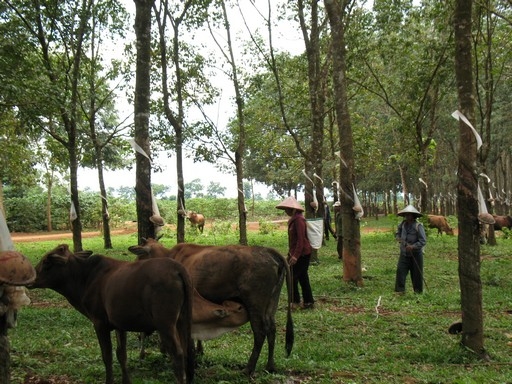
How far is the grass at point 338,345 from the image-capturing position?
6.19 meters

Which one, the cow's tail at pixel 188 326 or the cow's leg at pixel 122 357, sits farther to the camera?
the cow's leg at pixel 122 357

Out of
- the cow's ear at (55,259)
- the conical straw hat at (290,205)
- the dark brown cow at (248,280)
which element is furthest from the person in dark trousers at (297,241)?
the cow's ear at (55,259)

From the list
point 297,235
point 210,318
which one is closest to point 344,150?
point 297,235

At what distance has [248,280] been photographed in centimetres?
662

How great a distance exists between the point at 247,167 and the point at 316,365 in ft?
162

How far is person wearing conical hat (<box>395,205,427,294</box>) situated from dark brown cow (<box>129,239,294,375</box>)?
5208 mm

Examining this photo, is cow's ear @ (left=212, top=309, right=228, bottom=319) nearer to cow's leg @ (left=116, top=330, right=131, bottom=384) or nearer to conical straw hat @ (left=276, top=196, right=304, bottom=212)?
cow's leg @ (left=116, top=330, right=131, bottom=384)

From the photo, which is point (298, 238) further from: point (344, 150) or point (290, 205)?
point (344, 150)

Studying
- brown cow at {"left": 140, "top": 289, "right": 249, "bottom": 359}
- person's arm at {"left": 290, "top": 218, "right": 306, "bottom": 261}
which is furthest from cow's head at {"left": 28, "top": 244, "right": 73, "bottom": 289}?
person's arm at {"left": 290, "top": 218, "right": 306, "bottom": 261}

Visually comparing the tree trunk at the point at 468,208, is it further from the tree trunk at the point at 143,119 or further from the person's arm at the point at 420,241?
the tree trunk at the point at 143,119

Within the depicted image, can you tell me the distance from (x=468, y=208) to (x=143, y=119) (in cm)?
548

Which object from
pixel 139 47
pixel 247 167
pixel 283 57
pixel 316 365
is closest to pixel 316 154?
pixel 283 57

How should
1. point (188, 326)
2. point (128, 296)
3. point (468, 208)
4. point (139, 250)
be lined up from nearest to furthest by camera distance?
point (128, 296), point (188, 326), point (468, 208), point (139, 250)

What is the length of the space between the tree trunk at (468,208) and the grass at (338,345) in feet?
1.28
